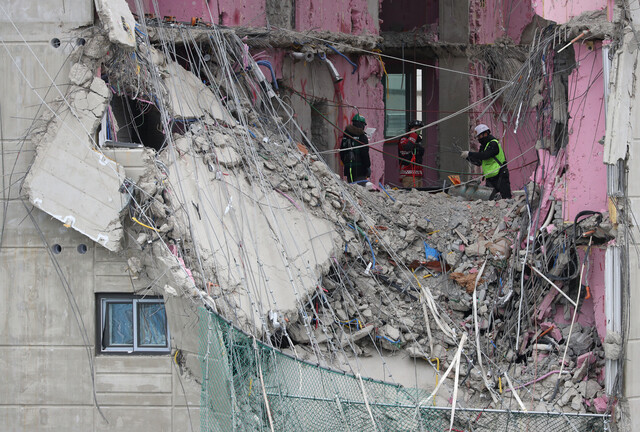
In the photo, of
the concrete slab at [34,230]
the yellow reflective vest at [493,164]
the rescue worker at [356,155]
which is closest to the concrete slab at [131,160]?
the concrete slab at [34,230]

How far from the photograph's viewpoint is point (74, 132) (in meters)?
7.58

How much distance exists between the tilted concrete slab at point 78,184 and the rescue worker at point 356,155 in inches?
216

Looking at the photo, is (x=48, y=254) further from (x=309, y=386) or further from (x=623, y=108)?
(x=623, y=108)

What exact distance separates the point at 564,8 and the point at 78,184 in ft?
16.1

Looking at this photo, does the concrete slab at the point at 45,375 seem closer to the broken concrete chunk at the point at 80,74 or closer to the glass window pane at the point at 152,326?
the glass window pane at the point at 152,326

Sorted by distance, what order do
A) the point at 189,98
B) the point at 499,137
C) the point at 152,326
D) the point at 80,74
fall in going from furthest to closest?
the point at 499,137 → the point at 189,98 → the point at 152,326 → the point at 80,74

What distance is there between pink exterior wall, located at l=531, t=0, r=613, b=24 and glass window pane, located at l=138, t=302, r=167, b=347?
15.5 ft

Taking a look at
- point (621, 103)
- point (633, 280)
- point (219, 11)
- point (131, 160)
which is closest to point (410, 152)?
point (219, 11)

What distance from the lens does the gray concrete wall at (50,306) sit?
25.2ft

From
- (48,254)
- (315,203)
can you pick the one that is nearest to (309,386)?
(315,203)

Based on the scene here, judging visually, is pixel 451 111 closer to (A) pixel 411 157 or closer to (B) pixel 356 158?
(A) pixel 411 157

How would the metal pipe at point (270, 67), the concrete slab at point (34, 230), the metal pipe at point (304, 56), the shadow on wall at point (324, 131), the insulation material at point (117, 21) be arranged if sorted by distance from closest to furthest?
the insulation material at point (117, 21) → the concrete slab at point (34, 230) → the metal pipe at point (270, 67) → the metal pipe at point (304, 56) → the shadow on wall at point (324, 131)

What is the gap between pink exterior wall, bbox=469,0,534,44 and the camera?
55.1ft

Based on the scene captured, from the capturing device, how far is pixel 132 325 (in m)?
7.80
